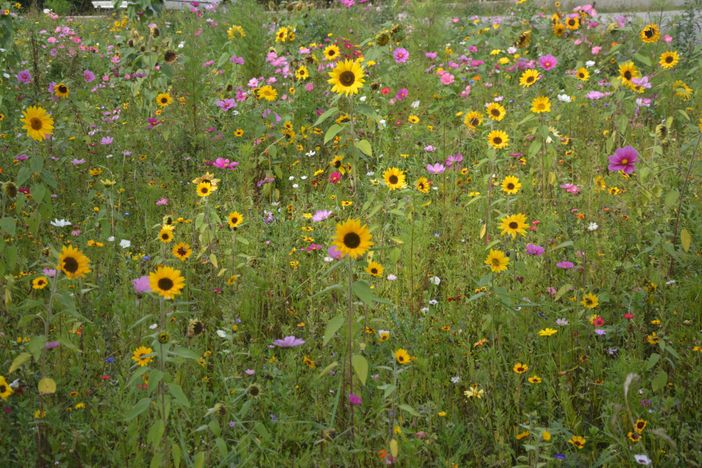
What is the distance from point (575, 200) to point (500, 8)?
778 centimetres

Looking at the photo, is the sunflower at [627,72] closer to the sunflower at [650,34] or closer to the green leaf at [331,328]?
the sunflower at [650,34]

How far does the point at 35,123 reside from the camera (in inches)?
94.1

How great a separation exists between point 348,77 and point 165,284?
1.16m

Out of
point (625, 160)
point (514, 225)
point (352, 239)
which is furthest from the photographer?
point (625, 160)

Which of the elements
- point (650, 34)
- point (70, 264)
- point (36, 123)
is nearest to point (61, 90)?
point (36, 123)

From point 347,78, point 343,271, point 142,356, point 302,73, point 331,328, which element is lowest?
point 343,271

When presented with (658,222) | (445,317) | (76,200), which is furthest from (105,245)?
(658,222)

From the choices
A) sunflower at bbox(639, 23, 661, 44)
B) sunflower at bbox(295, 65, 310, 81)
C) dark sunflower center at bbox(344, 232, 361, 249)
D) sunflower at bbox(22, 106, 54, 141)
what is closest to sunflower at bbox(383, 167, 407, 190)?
dark sunflower center at bbox(344, 232, 361, 249)

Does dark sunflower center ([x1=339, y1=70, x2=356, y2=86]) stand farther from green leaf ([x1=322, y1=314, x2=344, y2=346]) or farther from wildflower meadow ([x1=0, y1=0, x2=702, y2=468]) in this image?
green leaf ([x1=322, y1=314, x2=344, y2=346])

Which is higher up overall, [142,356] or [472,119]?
[472,119]

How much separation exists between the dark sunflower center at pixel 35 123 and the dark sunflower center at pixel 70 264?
2.84ft

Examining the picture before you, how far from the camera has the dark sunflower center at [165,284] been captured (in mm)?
1704

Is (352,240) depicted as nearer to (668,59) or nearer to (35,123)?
(35,123)

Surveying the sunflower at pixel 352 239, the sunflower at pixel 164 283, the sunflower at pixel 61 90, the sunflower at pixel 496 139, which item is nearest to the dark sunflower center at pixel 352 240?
the sunflower at pixel 352 239
